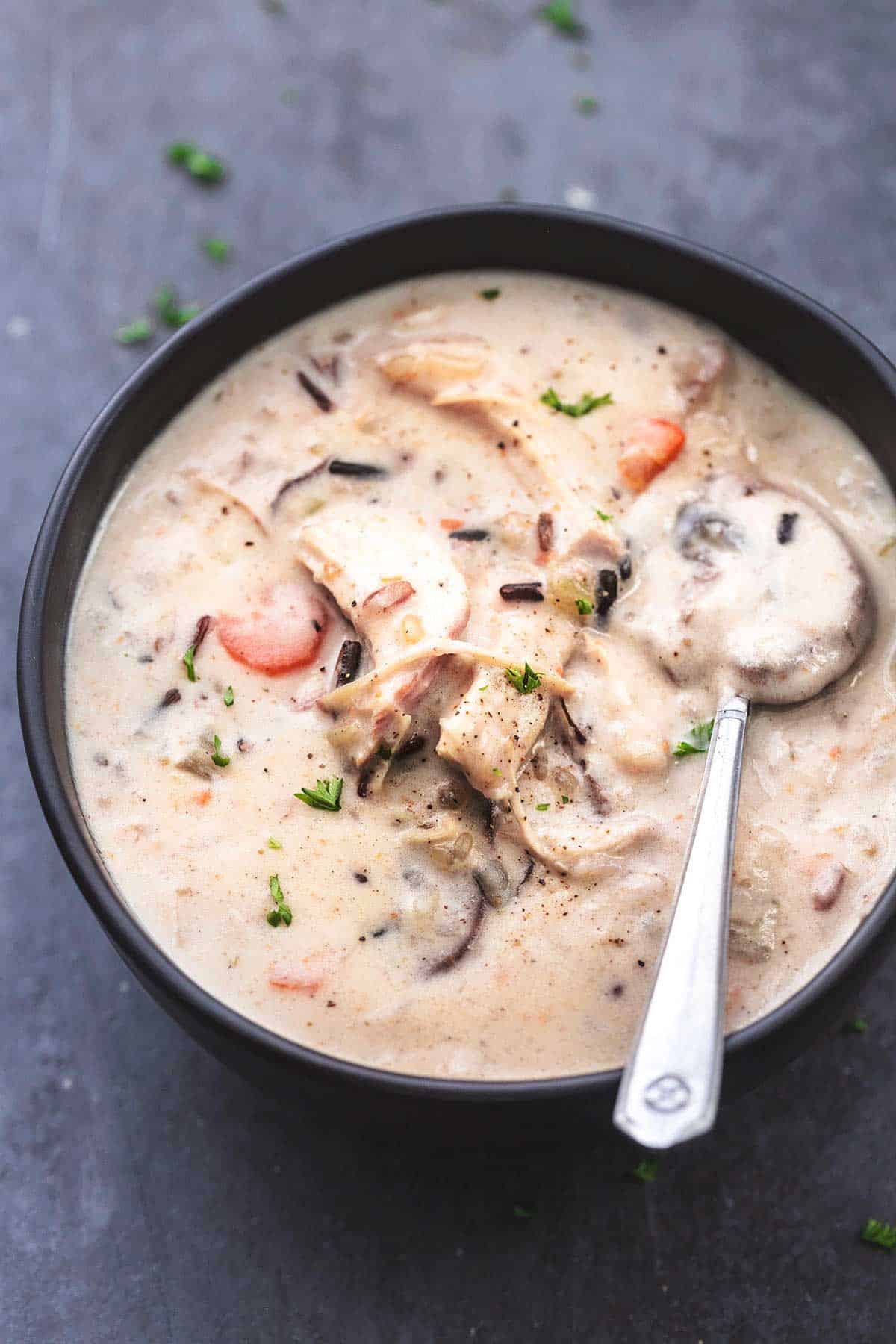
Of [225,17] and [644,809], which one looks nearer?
[644,809]

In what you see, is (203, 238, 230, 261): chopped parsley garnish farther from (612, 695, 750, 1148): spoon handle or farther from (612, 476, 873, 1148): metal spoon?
(612, 695, 750, 1148): spoon handle

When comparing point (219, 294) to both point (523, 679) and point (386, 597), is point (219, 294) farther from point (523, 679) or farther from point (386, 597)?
point (523, 679)

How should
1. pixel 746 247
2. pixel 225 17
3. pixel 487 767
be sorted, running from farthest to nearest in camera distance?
pixel 225 17 → pixel 746 247 → pixel 487 767

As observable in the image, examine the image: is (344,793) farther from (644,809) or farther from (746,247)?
(746,247)

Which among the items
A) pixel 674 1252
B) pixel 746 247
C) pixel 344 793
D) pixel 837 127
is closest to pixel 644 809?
pixel 344 793

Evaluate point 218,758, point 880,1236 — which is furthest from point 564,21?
point 880,1236

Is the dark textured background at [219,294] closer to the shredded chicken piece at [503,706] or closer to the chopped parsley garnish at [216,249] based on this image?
the chopped parsley garnish at [216,249]

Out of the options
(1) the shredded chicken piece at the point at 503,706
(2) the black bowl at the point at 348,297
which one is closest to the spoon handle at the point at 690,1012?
(2) the black bowl at the point at 348,297
